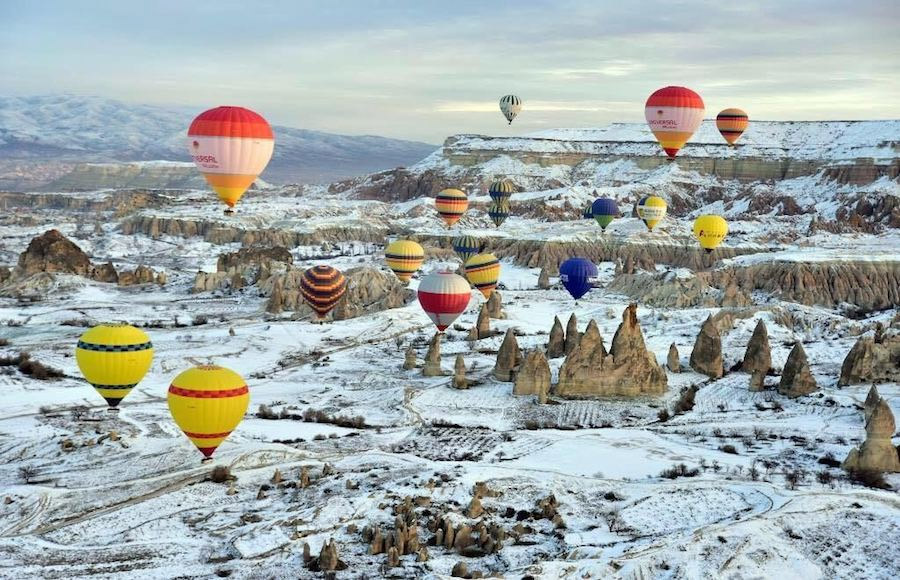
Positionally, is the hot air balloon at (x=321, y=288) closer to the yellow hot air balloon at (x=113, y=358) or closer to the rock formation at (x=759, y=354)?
the yellow hot air balloon at (x=113, y=358)

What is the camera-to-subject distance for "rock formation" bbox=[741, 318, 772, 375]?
141 feet

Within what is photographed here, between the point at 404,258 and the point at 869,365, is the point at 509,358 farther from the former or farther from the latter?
the point at 404,258

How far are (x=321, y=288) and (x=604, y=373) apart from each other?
23050mm

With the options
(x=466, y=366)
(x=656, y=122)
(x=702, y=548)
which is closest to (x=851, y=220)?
(x=656, y=122)

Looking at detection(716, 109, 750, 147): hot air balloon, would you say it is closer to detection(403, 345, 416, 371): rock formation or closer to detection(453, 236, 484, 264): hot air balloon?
detection(453, 236, 484, 264): hot air balloon

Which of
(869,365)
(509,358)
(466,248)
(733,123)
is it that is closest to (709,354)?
(869,365)

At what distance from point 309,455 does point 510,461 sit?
6.05 meters

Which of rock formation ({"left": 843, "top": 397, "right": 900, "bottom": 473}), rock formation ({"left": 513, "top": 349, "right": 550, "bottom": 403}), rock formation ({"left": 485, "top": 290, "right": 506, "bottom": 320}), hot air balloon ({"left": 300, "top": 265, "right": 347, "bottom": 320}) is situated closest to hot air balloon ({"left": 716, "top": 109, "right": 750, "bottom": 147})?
rock formation ({"left": 485, "top": 290, "right": 506, "bottom": 320})

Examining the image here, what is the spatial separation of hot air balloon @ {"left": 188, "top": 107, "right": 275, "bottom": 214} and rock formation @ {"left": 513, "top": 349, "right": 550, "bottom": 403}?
13.9 m

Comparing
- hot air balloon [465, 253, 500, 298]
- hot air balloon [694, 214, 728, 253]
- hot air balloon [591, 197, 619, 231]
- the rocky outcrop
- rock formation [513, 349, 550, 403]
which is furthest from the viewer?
hot air balloon [591, 197, 619, 231]

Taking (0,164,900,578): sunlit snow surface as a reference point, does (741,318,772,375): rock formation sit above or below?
above

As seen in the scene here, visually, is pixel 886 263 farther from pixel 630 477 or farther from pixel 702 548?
pixel 702 548

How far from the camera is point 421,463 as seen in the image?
104 feet

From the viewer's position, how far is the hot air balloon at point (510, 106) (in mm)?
108188
